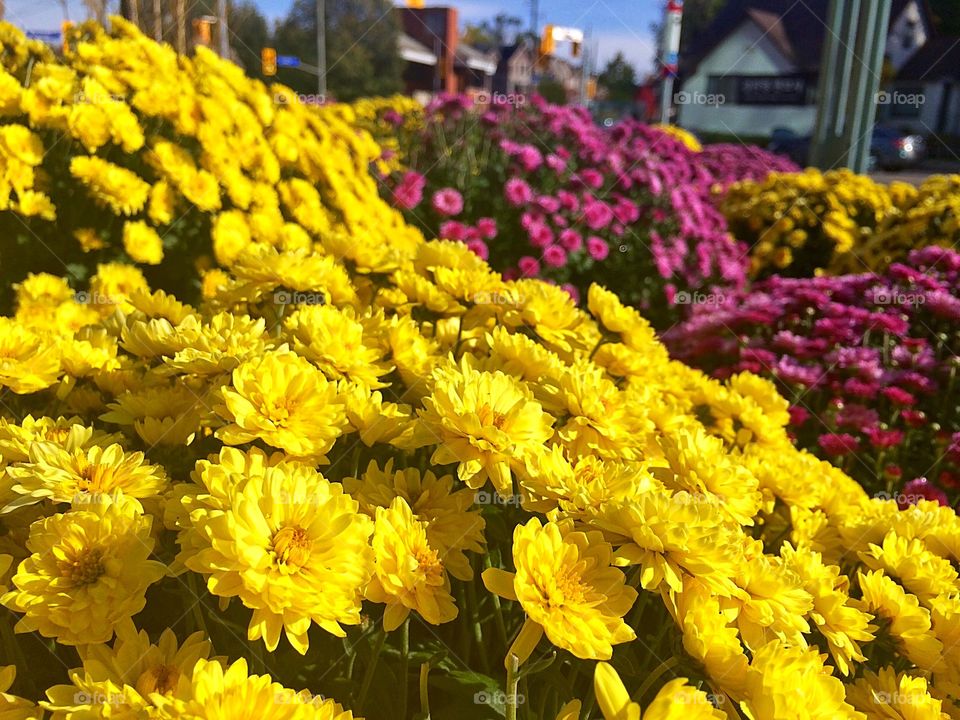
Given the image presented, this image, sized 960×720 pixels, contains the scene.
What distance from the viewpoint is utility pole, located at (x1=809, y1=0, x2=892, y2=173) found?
7516mm

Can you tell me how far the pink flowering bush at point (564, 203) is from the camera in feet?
16.8

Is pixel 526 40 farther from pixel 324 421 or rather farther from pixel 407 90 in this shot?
pixel 324 421

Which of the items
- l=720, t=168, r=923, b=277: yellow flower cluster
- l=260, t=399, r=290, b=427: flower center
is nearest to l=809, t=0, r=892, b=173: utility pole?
l=720, t=168, r=923, b=277: yellow flower cluster

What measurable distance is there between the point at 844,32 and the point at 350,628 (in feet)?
31.1

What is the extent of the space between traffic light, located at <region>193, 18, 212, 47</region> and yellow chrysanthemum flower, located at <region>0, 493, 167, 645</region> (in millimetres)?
6082

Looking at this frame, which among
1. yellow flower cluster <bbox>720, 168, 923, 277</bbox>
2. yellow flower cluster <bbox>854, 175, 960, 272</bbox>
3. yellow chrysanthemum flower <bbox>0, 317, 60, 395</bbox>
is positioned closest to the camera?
yellow chrysanthemum flower <bbox>0, 317, 60, 395</bbox>

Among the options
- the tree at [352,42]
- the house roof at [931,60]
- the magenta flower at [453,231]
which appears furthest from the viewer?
the tree at [352,42]

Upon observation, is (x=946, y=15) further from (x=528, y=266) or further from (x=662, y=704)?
(x=662, y=704)

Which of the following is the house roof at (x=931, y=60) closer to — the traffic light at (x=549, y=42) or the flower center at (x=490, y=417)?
the traffic light at (x=549, y=42)

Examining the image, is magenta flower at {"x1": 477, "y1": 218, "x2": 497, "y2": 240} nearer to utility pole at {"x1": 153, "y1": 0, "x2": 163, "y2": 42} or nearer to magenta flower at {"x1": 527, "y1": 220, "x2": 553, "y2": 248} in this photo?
magenta flower at {"x1": 527, "y1": 220, "x2": 553, "y2": 248}

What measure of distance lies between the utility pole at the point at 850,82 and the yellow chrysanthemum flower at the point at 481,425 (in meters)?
7.51

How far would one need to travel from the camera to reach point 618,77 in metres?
51.9

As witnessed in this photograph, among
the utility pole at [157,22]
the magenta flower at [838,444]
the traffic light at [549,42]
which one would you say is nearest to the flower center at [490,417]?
the magenta flower at [838,444]

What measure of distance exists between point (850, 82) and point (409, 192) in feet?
17.5
